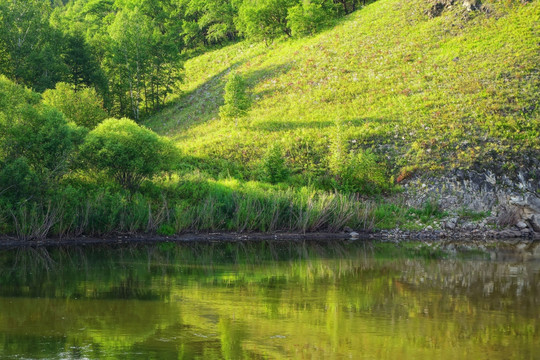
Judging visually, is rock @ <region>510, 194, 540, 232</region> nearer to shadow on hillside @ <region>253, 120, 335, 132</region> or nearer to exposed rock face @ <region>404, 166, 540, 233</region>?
exposed rock face @ <region>404, 166, 540, 233</region>

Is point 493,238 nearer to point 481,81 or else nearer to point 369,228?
point 369,228

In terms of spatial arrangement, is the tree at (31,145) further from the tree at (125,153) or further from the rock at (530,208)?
the rock at (530,208)

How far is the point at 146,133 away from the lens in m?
31.5

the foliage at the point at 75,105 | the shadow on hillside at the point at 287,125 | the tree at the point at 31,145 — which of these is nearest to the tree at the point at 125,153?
the tree at the point at 31,145

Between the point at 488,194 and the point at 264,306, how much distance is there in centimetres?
2532

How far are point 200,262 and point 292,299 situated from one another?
770cm

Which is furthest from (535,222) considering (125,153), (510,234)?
(125,153)

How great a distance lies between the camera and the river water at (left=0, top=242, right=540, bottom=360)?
1148 centimetres

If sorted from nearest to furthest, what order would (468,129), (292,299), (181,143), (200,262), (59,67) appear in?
(292,299) < (200,262) < (468,129) < (181,143) < (59,67)

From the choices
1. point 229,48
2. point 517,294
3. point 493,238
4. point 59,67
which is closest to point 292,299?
point 517,294

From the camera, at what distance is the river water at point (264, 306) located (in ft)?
37.7

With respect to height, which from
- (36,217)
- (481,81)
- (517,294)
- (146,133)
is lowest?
(517,294)

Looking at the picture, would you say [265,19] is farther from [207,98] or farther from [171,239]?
[171,239]

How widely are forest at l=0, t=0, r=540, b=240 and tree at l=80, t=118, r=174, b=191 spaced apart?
0.30 ft
